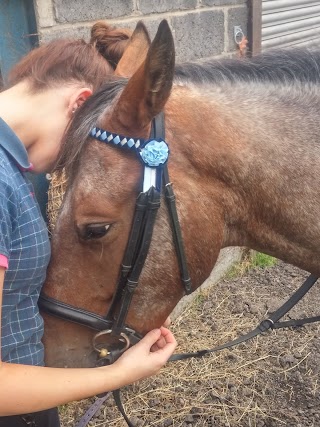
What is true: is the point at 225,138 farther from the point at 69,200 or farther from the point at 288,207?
the point at 69,200

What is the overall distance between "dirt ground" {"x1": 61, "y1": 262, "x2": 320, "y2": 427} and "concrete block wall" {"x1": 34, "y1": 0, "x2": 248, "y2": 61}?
6.30 ft

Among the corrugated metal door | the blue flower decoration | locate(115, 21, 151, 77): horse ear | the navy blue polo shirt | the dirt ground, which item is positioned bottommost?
the dirt ground

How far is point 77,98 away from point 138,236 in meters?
0.48

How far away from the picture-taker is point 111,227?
1560 mm

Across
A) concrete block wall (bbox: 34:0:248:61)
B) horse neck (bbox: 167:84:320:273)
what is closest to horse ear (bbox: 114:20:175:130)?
horse neck (bbox: 167:84:320:273)

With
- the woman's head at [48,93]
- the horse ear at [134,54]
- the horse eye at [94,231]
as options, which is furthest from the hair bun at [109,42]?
the horse eye at [94,231]

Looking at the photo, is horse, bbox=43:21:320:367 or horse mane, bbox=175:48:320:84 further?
horse mane, bbox=175:48:320:84

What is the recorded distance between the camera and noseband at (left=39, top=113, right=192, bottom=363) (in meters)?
1.52

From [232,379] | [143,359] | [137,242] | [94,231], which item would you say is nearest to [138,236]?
[137,242]

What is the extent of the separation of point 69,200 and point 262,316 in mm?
2675

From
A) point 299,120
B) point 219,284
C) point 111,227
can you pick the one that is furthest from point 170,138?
point 219,284

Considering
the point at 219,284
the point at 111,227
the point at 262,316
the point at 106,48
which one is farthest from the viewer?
the point at 219,284

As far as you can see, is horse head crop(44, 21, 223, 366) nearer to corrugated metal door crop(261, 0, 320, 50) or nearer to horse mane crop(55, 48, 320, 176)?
horse mane crop(55, 48, 320, 176)

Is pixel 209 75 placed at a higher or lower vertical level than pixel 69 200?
higher
